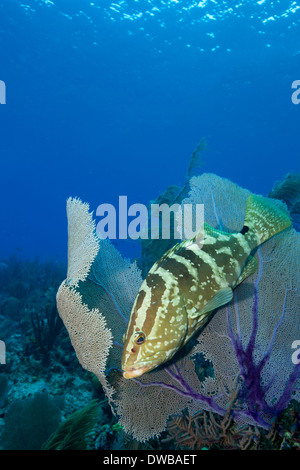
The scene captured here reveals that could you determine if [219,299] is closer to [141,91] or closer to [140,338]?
[140,338]

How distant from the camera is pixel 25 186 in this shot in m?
98.3

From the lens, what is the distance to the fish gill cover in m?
2.77

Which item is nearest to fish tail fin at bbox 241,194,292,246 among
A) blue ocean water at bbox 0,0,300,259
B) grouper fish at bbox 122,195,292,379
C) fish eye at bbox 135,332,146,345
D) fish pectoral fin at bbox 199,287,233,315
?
grouper fish at bbox 122,195,292,379

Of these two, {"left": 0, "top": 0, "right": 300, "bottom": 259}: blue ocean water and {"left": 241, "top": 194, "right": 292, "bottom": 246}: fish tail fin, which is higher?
{"left": 0, "top": 0, "right": 300, "bottom": 259}: blue ocean water

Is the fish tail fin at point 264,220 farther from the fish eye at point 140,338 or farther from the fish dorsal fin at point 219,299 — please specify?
the fish eye at point 140,338

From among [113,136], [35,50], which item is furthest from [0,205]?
[35,50]

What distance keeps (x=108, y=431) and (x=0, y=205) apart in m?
124

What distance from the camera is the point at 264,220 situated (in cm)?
331

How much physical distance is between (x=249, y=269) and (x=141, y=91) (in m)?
62.2

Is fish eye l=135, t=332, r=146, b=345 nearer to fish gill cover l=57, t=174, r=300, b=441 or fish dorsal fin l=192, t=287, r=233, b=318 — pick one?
fish gill cover l=57, t=174, r=300, b=441

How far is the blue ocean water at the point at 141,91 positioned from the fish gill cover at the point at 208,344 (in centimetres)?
2582

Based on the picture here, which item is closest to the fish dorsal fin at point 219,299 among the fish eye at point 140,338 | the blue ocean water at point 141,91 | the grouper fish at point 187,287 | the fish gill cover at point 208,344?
the grouper fish at point 187,287

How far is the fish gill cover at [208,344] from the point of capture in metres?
2.77

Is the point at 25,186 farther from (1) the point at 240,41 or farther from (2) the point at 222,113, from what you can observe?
(1) the point at 240,41
